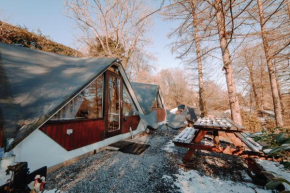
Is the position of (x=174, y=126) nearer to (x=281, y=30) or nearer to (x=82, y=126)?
(x=82, y=126)

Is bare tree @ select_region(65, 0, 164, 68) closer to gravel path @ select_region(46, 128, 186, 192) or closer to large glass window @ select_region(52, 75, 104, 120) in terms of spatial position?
large glass window @ select_region(52, 75, 104, 120)

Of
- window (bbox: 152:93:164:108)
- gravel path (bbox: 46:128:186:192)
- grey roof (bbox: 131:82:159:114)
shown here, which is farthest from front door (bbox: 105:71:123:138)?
window (bbox: 152:93:164:108)

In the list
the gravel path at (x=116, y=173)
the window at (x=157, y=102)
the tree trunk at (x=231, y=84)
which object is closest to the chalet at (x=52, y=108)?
the gravel path at (x=116, y=173)

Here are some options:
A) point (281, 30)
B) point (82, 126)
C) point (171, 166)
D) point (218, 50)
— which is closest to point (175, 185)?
point (171, 166)

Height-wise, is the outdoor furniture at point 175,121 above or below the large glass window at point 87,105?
below

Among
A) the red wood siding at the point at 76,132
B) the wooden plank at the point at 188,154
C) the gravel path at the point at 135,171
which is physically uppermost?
the red wood siding at the point at 76,132

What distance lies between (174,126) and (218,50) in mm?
3660

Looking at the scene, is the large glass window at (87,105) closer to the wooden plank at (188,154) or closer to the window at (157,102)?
the wooden plank at (188,154)

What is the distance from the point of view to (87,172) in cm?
246

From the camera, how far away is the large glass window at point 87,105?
3021mm

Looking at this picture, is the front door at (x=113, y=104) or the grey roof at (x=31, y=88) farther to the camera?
the front door at (x=113, y=104)

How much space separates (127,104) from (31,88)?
3.44m

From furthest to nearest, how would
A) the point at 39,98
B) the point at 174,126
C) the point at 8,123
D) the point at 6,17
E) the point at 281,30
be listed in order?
the point at 6,17 → the point at 174,126 → the point at 281,30 → the point at 39,98 → the point at 8,123

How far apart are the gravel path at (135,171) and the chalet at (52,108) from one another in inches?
19.3
